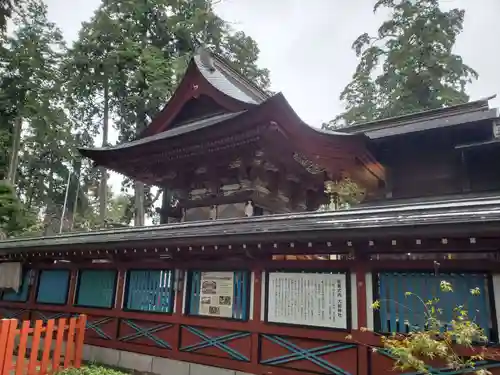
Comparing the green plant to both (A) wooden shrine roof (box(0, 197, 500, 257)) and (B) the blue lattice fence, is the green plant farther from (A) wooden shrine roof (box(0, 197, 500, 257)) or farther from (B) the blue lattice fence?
(A) wooden shrine roof (box(0, 197, 500, 257))

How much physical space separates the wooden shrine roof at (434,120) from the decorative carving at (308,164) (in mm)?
1206

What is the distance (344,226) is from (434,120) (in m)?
6.10

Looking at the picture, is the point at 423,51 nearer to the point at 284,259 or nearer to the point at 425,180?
the point at 425,180

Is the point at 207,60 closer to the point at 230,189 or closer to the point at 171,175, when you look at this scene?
the point at 171,175

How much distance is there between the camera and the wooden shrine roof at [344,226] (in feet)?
13.0

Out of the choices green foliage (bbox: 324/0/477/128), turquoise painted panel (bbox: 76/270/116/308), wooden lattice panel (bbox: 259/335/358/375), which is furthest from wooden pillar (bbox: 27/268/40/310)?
green foliage (bbox: 324/0/477/128)

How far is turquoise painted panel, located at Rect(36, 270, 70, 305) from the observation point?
8602 mm

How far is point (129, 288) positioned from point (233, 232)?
326 centimetres

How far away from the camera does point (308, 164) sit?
28.1 ft

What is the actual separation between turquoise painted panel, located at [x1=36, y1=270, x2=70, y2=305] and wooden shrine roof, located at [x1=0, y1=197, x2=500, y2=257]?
1.72m

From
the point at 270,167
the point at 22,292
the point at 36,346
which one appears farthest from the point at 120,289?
the point at 270,167

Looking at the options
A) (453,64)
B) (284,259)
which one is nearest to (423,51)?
(453,64)

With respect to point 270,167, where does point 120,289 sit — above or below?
below

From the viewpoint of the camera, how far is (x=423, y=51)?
18719 mm
